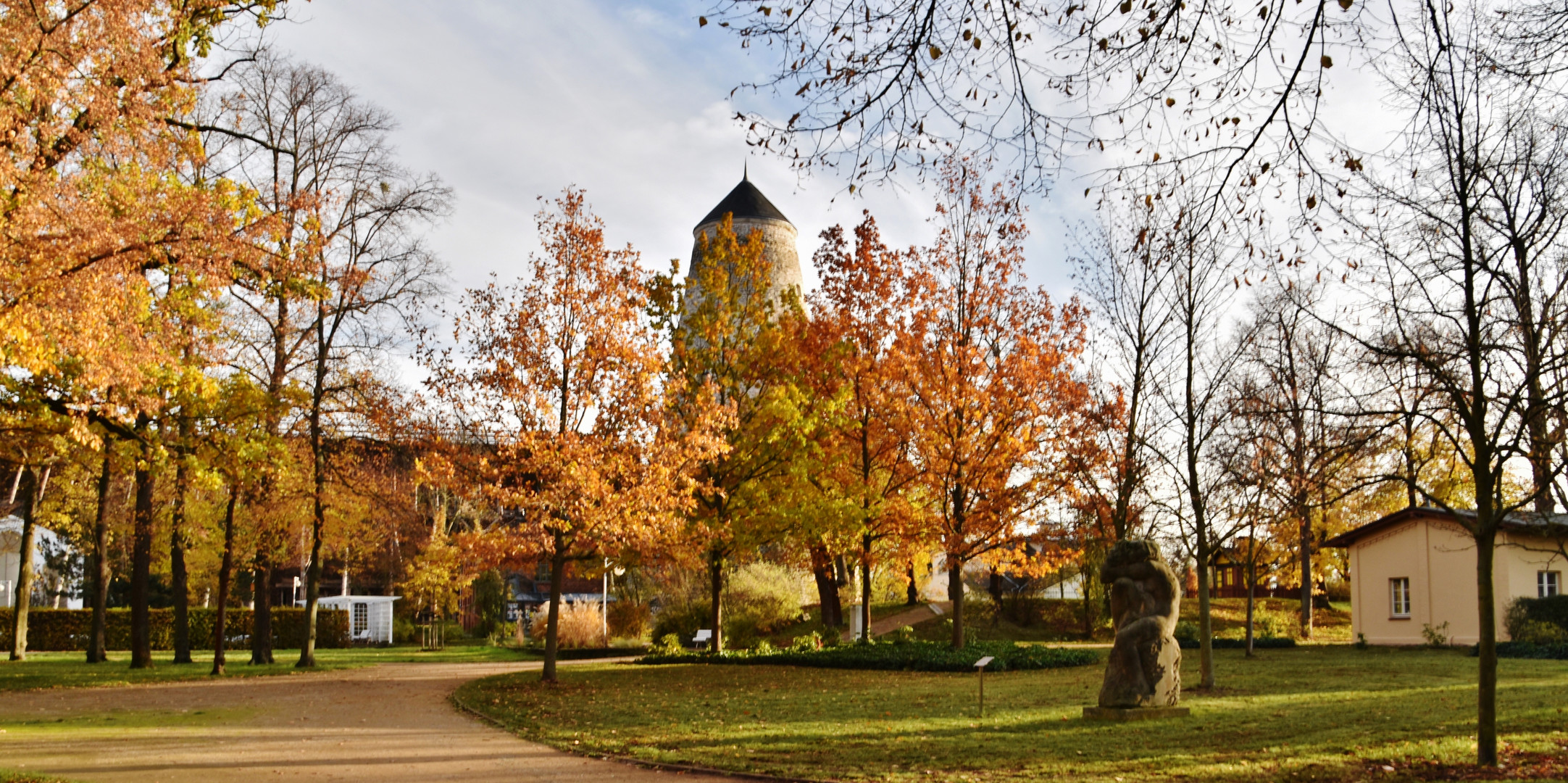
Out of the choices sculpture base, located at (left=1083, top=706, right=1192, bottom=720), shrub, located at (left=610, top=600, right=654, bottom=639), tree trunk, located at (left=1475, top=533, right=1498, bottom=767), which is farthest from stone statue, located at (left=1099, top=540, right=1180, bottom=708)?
shrub, located at (left=610, top=600, right=654, bottom=639)

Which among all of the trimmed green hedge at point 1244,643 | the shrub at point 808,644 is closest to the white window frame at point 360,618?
the shrub at point 808,644

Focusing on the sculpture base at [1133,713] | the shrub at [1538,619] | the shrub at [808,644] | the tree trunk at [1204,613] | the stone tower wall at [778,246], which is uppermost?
the stone tower wall at [778,246]

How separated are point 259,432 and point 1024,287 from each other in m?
15.8

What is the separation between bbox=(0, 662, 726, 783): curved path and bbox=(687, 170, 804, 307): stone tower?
96.9 ft

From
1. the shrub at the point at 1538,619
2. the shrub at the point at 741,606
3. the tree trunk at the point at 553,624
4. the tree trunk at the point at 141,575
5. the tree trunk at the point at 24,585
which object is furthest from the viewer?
the shrub at the point at 741,606

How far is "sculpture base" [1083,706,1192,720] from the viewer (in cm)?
1185

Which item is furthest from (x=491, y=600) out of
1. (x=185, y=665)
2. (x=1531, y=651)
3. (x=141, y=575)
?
(x=1531, y=651)

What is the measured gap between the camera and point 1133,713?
38.9 ft

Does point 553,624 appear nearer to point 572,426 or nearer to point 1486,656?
point 572,426

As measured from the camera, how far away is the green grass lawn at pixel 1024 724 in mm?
9016

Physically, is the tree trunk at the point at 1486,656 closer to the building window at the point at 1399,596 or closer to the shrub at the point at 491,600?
the building window at the point at 1399,596

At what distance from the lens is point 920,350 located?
22.8 m

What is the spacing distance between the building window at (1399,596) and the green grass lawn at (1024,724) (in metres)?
9.73

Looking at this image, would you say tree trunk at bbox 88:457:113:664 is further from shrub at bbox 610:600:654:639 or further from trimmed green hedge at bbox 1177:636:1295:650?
trimmed green hedge at bbox 1177:636:1295:650
